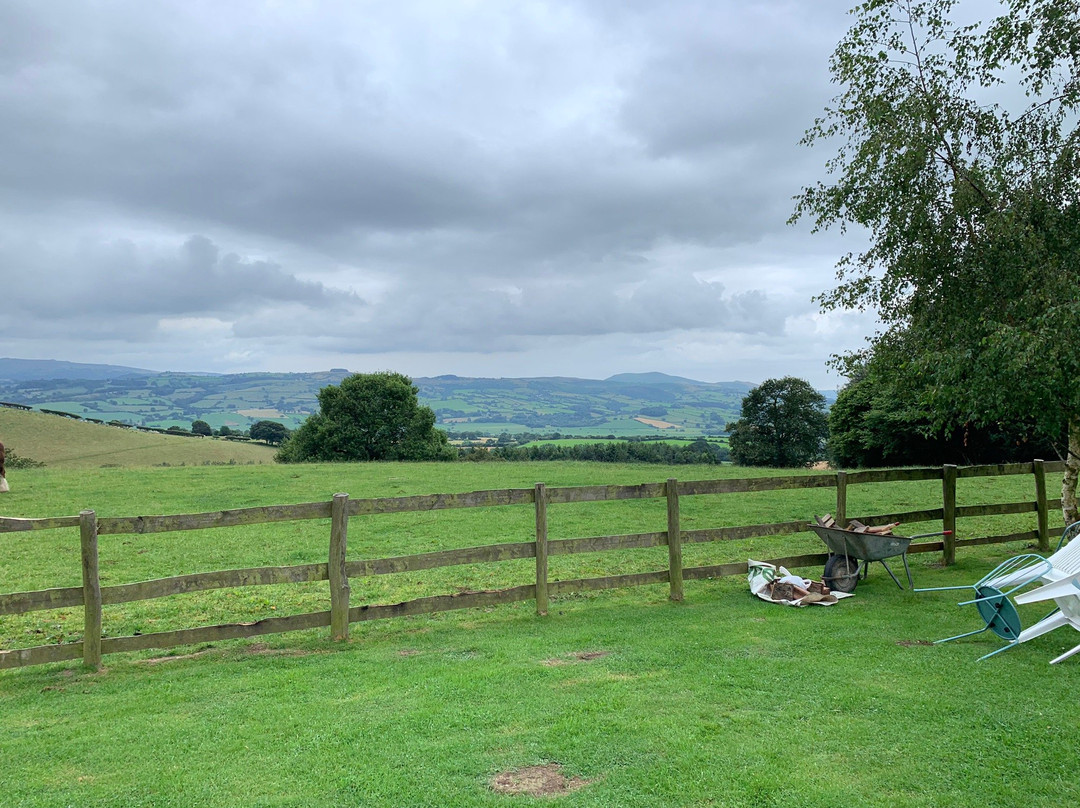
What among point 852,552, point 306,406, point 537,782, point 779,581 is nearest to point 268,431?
point 306,406

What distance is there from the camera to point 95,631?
6578 millimetres

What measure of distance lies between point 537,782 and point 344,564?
12.6 ft

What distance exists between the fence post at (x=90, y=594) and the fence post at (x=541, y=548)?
4.34 m

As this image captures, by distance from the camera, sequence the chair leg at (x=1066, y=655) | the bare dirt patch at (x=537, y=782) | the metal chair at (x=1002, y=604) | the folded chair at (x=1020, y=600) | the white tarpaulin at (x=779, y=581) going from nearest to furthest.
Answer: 1. the bare dirt patch at (x=537, y=782)
2. the chair leg at (x=1066, y=655)
3. the folded chair at (x=1020, y=600)
4. the metal chair at (x=1002, y=604)
5. the white tarpaulin at (x=779, y=581)

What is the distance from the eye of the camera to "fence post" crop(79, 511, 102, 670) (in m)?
6.47

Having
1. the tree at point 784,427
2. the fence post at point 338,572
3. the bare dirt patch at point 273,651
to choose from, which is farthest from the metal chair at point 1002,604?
the tree at point 784,427

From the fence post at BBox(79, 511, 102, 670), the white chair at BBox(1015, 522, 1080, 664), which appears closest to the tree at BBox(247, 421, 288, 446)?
the fence post at BBox(79, 511, 102, 670)

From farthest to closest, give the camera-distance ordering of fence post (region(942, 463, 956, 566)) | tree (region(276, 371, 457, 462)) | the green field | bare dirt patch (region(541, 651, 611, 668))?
the green field < tree (region(276, 371, 457, 462)) < fence post (region(942, 463, 956, 566)) < bare dirt patch (region(541, 651, 611, 668))

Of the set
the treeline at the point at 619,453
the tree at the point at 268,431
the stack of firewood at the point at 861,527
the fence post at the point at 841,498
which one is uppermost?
the fence post at the point at 841,498

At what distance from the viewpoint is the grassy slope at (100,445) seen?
1917 inches

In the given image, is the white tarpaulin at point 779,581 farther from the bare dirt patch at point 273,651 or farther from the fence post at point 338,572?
the bare dirt patch at point 273,651

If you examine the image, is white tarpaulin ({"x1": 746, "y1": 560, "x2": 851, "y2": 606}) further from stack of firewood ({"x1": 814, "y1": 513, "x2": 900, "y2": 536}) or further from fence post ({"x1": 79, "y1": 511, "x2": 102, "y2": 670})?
fence post ({"x1": 79, "y1": 511, "x2": 102, "y2": 670})

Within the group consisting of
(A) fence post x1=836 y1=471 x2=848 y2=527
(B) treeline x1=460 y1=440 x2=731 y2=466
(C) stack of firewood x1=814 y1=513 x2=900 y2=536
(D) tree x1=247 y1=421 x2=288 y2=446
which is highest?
(A) fence post x1=836 y1=471 x2=848 y2=527

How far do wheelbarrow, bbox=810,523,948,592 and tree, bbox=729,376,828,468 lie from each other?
4139 cm
